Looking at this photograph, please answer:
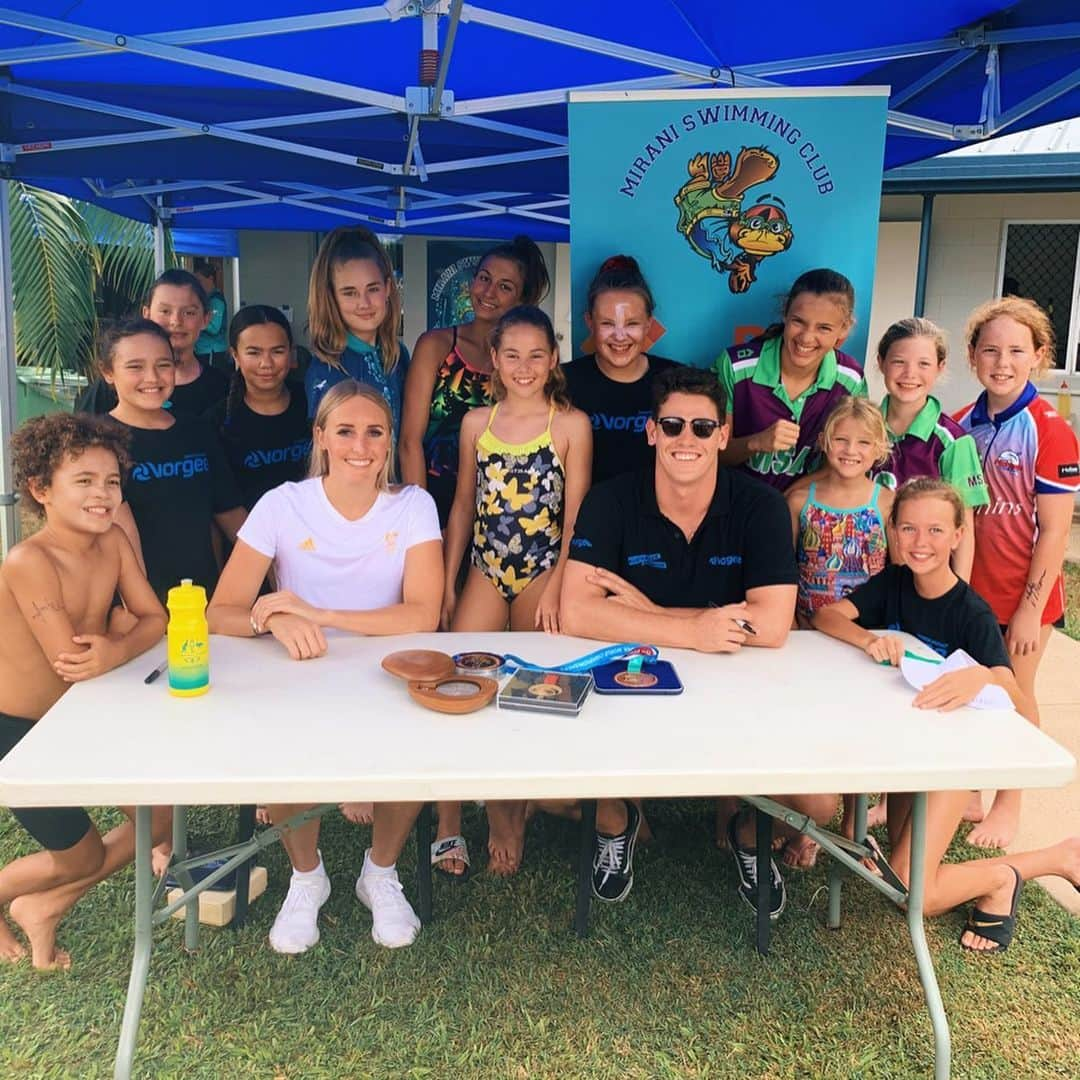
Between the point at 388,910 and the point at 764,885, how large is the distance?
39.3 inches

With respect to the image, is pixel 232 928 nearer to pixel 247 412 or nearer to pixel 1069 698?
pixel 247 412

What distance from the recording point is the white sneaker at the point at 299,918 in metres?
2.50

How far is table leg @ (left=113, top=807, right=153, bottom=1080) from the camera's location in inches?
72.1

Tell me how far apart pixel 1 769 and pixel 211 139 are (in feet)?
11.2

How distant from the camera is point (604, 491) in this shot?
101 inches

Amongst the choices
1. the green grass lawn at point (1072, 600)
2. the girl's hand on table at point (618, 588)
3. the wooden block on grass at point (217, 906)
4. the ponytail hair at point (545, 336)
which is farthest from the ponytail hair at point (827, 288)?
the green grass lawn at point (1072, 600)

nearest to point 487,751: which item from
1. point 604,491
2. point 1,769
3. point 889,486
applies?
point 1,769

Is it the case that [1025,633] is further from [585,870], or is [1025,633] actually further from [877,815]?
[585,870]

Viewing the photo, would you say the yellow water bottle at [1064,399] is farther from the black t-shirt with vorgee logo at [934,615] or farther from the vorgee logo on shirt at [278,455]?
the vorgee logo on shirt at [278,455]

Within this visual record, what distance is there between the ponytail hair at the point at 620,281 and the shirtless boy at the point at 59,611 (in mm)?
1401

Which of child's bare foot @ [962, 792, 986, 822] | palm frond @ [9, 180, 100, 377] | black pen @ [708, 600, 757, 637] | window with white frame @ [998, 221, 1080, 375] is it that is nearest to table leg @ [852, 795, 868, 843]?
black pen @ [708, 600, 757, 637]

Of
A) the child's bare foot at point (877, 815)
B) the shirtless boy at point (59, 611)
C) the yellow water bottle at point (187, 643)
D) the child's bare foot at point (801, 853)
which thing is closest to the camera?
the yellow water bottle at point (187, 643)

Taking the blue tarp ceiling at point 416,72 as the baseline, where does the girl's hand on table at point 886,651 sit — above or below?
below

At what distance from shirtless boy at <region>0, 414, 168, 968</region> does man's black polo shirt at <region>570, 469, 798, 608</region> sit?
1132 mm
